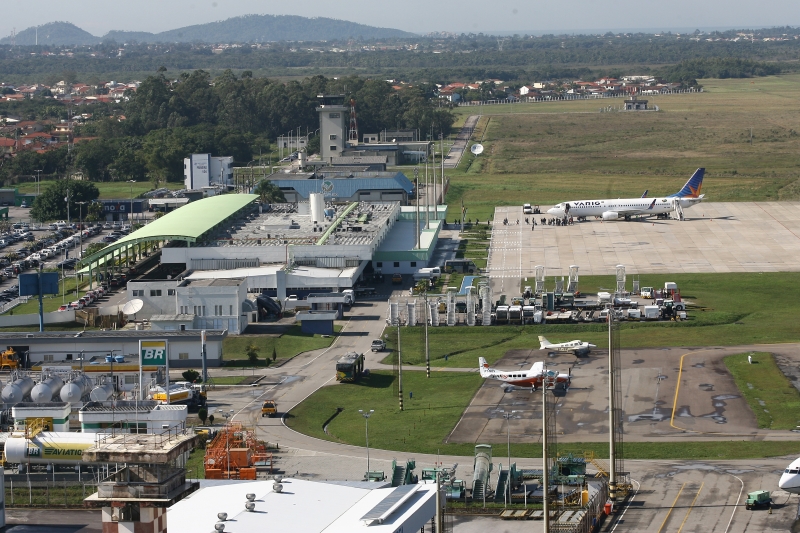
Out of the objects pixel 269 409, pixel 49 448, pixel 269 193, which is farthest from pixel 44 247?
pixel 49 448

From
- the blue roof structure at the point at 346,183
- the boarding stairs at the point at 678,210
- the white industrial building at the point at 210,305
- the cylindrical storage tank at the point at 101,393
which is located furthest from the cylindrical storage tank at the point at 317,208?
the cylindrical storage tank at the point at 101,393

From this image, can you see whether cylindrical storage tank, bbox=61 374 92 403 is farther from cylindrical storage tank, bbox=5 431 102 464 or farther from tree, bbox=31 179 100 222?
tree, bbox=31 179 100 222

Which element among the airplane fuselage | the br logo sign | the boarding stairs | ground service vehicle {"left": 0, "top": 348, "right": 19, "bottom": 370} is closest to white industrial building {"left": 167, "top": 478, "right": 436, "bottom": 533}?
the br logo sign

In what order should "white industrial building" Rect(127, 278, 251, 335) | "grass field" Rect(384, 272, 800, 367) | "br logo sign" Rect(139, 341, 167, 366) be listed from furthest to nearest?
"white industrial building" Rect(127, 278, 251, 335) → "grass field" Rect(384, 272, 800, 367) → "br logo sign" Rect(139, 341, 167, 366)

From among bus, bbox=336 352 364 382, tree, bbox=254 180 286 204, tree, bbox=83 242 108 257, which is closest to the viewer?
bus, bbox=336 352 364 382

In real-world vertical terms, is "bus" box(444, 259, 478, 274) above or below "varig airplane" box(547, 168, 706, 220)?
below

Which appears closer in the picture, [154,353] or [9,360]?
[154,353]

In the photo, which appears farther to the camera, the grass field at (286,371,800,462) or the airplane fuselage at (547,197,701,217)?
the airplane fuselage at (547,197,701,217)

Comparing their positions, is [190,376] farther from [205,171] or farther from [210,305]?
[205,171]

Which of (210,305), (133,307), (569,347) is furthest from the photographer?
(210,305)
